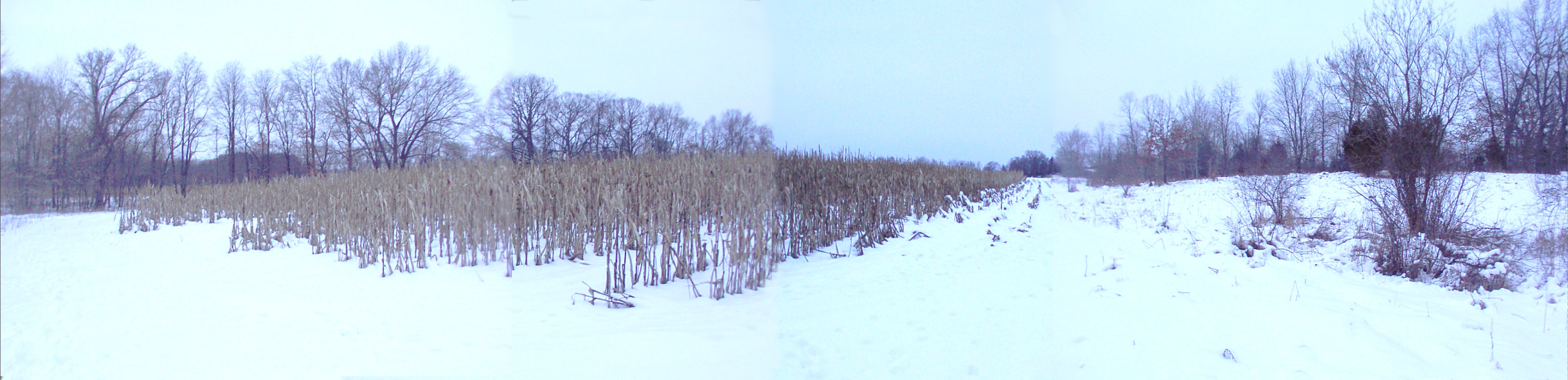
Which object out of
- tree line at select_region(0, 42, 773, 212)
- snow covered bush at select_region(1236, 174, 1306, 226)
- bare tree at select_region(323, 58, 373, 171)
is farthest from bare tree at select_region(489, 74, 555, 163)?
bare tree at select_region(323, 58, 373, 171)

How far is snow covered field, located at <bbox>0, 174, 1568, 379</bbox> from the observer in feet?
7.79

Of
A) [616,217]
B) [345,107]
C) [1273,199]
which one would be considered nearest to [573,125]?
[616,217]

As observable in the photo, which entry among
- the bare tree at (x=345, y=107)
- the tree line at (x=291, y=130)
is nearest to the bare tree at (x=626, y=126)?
the tree line at (x=291, y=130)

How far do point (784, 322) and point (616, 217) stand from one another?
2032mm

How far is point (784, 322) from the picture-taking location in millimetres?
3084

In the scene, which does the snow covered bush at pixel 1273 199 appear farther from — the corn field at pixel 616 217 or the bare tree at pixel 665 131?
the bare tree at pixel 665 131

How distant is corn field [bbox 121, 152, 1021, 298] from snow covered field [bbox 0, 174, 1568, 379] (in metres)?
0.26

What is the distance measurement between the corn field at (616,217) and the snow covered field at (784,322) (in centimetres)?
26

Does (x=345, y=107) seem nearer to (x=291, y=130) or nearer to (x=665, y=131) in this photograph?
(x=291, y=130)

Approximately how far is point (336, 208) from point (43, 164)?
2609 mm

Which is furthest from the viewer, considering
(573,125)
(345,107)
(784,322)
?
(345,107)

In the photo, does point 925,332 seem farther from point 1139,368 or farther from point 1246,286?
point 1246,286

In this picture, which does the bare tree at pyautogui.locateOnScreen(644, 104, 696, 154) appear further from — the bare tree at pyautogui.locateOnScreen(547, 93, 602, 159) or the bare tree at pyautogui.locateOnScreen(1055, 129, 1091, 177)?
the bare tree at pyautogui.locateOnScreen(1055, 129, 1091, 177)

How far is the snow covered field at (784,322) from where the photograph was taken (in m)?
2.38
